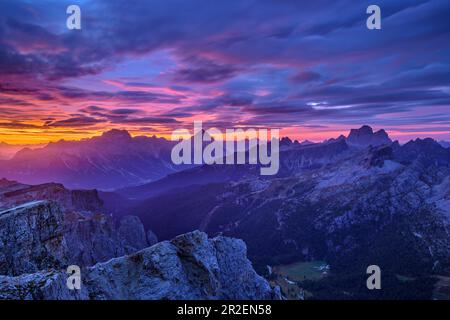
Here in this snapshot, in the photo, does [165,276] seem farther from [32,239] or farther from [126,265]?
[32,239]

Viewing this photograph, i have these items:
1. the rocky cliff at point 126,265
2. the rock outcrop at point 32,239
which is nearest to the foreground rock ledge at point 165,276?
the rocky cliff at point 126,265

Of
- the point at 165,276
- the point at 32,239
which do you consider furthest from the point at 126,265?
the point at 32,239

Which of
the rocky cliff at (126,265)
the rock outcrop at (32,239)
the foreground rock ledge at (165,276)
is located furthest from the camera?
the rock outcrop at (32,239)

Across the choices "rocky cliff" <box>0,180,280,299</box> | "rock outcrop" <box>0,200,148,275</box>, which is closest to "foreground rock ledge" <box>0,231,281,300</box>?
"rocky cliff" <box>0,180,280,299</box>

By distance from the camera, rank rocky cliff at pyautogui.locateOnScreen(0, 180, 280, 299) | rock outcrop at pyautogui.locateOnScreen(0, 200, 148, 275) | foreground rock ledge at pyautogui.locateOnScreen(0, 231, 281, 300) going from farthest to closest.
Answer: rock outcrop at pyautogui.locateOnScreen(0, 200, 148, 275) → rocky cliff at pyautogui.locateOnScreen(0, 180, 280, 299) → foreground rock ledge at pyautogui.locateOnScreen(0, 231, 281, 300)

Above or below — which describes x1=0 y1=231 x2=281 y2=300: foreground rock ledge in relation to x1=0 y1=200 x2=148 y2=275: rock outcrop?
below

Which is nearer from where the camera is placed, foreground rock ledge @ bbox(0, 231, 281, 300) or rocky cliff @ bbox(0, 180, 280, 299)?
foreground rock ledge @ bbox(0, 231, 281, 300)

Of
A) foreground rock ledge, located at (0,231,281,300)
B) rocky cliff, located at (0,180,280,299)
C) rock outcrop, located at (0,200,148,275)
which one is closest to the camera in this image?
foreground rock ledge, located at (0,231,281,300)

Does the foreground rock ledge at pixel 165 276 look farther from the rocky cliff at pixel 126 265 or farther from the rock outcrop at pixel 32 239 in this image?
the rock outcrop at pixel 32 239

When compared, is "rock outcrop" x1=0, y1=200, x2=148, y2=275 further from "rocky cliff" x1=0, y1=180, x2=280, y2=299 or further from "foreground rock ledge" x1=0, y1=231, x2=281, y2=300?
"foreground rock ledge" x1=0, y1=231, x2=281, y2=300
